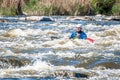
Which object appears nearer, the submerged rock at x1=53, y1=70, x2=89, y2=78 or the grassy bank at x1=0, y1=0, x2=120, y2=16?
the submerged rock at x1=53, y1=70, x2=89, y2=78

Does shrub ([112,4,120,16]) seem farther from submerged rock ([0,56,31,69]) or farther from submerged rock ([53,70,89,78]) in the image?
submerged rock ([53,70,89,78])

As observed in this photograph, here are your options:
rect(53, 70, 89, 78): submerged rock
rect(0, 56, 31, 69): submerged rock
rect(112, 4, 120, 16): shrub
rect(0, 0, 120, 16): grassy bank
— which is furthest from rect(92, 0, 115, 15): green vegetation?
rect(53, 70, 89, 78): submerged rock

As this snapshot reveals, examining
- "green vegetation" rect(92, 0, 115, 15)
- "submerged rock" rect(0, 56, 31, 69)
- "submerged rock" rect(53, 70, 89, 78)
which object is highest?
"submerged rock" rect(53, 70, 89, 78)

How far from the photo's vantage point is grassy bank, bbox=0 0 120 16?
206 ft

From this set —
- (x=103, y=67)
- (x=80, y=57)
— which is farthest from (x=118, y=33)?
(x=103, y=67)

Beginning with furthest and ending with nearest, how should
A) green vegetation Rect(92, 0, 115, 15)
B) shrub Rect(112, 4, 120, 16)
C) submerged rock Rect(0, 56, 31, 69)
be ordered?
green vegetation Rect(92, 0, 115, 15)
shrub Rect(112, 4, 120, 16)
submerged rock Rect(0, 56, 31, 69)

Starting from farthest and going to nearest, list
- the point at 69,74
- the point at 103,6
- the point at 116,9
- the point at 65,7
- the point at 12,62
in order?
1. the point at 103,6
2. the point at 116,9
3. the point at 65,7
4. the point at 12,62
5. the point at 69,74

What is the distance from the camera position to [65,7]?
65062 millimetres

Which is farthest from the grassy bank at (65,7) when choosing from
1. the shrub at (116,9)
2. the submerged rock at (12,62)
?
the submerged rock at (12,62)

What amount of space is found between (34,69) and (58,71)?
36.8 inches

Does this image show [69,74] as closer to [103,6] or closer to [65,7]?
[65,7]

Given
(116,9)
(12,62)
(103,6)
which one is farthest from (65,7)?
(12,62)

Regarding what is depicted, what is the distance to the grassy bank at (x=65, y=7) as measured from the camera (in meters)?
62.7

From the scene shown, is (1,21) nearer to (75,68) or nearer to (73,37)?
(73,37)
